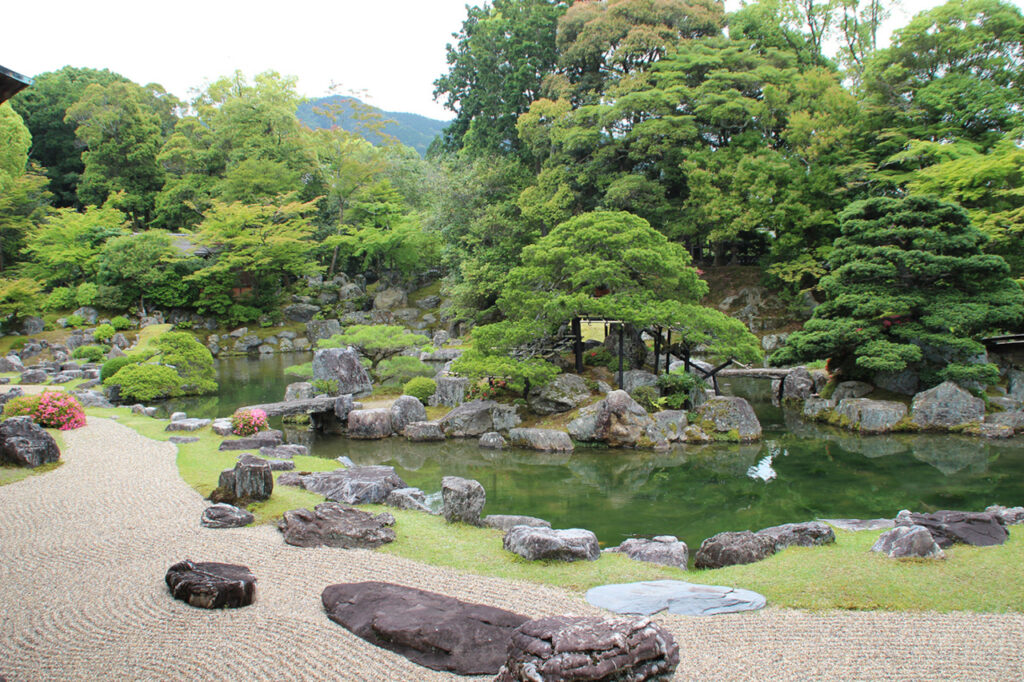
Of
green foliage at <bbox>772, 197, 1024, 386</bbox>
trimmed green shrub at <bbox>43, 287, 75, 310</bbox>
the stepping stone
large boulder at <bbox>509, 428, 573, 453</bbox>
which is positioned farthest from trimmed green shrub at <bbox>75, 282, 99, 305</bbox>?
the stepping stone

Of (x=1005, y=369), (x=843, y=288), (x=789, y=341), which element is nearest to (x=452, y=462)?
(x=789, y=341)

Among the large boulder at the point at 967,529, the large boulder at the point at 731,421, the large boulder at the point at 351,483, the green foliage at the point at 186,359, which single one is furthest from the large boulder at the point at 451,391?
the large boulder at the point at 967,529

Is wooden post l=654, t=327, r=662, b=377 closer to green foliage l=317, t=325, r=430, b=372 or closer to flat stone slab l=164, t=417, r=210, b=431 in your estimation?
green foliage l=317, t=325, r=430, b=372

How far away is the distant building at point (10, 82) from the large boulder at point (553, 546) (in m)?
5.55

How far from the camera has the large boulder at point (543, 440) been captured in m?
13.5

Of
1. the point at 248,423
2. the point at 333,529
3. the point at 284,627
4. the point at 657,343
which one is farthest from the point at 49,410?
the point at 657,343

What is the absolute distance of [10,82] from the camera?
4609 mm

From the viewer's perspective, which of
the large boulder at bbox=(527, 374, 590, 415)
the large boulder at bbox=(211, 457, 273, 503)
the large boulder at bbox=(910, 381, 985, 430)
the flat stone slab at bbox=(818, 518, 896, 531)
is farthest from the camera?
the large boulder at bbox=(527, 374, 590, 415)

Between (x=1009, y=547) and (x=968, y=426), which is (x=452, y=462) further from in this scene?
(x=968, y=426)

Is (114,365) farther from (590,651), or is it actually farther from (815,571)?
(590,651)

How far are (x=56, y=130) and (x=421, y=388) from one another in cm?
3994

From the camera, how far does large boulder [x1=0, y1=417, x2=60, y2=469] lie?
9.15 metres

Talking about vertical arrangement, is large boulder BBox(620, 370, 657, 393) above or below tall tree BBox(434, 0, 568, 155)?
below

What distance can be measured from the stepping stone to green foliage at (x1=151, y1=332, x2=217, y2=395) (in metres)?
16.2
